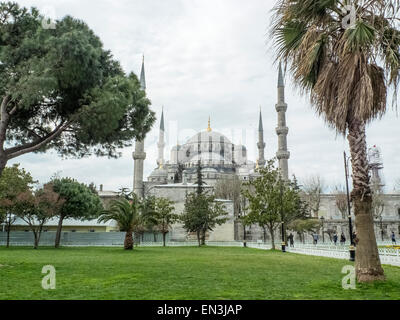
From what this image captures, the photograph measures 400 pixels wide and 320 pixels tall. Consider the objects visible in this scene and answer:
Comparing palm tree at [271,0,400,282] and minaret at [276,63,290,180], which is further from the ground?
minaret at [276,63,290,180]

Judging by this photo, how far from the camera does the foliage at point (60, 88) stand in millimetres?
→ 11320

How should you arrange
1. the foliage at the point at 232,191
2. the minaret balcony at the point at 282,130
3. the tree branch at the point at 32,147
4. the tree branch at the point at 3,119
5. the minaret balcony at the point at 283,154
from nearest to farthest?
the tree branch at the point at 3,119 < the tree branch at the point at 32,147 < the minaret balcony at the point at 282,130 < the minaret balcony at the point at 283,154 < the foliage at the point at 232,191

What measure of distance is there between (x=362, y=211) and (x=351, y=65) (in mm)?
3283

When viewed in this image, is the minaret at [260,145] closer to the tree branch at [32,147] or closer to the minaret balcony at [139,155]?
the minaret balcony at [139,155]

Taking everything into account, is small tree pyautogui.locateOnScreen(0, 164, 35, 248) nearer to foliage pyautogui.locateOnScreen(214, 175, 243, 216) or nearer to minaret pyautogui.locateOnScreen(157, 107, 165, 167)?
foliage pyautogui.locateOnScreen(214, 175, 243, 216)

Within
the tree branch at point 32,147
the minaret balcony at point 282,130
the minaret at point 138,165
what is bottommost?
the tree branch at point 32,147

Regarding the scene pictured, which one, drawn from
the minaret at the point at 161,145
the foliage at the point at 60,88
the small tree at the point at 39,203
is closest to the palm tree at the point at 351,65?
the foliage at the point at 60,88

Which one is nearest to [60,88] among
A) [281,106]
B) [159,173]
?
[281,106]

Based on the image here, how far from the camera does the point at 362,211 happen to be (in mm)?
8461

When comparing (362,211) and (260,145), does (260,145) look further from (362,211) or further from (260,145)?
(362,211)

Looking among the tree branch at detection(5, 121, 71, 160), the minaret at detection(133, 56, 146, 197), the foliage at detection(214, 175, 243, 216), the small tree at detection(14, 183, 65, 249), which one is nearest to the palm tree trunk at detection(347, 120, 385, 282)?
the tree branch at detection(5, 121, 71, 160)

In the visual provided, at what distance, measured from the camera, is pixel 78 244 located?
3684 centimetres

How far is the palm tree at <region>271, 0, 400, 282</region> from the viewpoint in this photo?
8117mm
